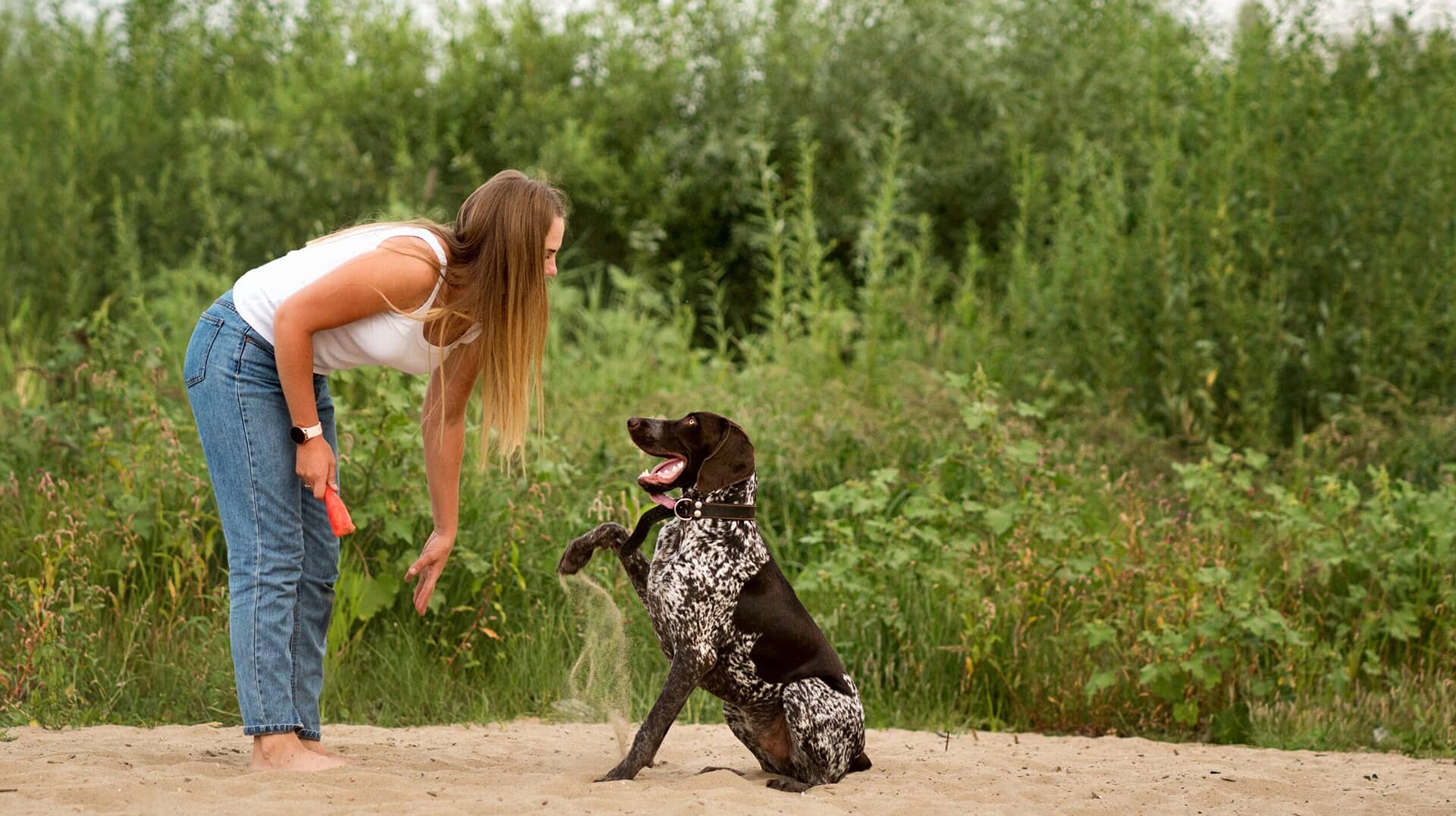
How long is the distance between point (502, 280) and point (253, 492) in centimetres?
90

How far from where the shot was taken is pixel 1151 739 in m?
5.43

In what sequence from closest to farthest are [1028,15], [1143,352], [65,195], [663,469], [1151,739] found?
[663,469]
[1151,739]
[1143,352]
[65,195]
[1028,15]

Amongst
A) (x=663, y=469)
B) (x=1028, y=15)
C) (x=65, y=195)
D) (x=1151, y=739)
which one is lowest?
(x=1151, y=739)

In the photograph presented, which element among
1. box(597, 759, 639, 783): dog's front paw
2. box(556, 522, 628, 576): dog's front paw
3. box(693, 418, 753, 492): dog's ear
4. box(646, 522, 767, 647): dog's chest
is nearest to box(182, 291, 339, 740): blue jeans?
box(556, 522, 628, 576): dog's front paw

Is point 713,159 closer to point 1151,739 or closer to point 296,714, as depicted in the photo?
point 1151,739

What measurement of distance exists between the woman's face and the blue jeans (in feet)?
2.67

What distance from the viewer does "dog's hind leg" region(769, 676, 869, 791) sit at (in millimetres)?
3955

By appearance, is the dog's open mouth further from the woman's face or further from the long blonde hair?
the woman's face

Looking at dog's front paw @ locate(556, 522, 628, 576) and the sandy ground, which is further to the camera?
dog's front paw @ locate(556, 522, 628, 576)

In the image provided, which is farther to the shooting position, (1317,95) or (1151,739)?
(1317,95)

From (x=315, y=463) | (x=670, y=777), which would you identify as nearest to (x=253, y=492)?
(x=315, y=463)

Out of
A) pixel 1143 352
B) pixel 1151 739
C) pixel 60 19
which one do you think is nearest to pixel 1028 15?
pixel 1143 352

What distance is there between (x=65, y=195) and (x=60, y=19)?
2.70m

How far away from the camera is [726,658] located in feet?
13.1
